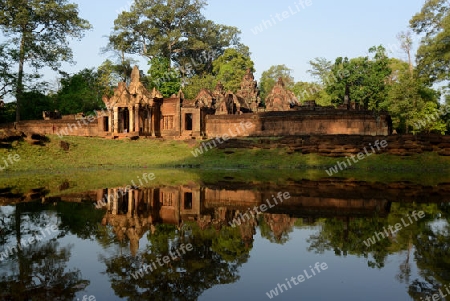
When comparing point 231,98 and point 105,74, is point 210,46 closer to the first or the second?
point 105,74

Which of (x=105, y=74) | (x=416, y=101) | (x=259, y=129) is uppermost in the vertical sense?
(x=105, y=74)

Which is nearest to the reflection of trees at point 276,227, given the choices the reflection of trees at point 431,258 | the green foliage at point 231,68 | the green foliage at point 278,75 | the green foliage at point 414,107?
the reflection of trees at point 431,258

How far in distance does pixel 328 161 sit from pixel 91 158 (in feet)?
55.7

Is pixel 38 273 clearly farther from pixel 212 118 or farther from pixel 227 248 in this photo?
pixel 212 118

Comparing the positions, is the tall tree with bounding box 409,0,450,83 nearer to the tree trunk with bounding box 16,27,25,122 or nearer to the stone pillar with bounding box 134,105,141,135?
the stone pillar with bounding box 134,105,141,135

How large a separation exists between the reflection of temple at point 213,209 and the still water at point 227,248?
0.04m

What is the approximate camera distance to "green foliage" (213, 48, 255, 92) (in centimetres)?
6575

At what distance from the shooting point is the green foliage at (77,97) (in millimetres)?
50938

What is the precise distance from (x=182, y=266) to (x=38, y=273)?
2.24 meters

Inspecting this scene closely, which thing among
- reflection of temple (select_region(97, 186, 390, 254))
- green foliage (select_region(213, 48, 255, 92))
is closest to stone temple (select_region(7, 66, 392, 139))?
reflection of temple (select_region(97, 186, 390, 254))

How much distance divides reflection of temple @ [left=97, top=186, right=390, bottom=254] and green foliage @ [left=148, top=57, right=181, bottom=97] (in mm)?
46194

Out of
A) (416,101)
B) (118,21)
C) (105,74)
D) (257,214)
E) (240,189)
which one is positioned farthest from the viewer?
(118,21)

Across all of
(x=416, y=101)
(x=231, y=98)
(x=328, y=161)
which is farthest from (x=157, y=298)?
(x=416, y=101)

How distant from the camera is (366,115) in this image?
33.7 meters
